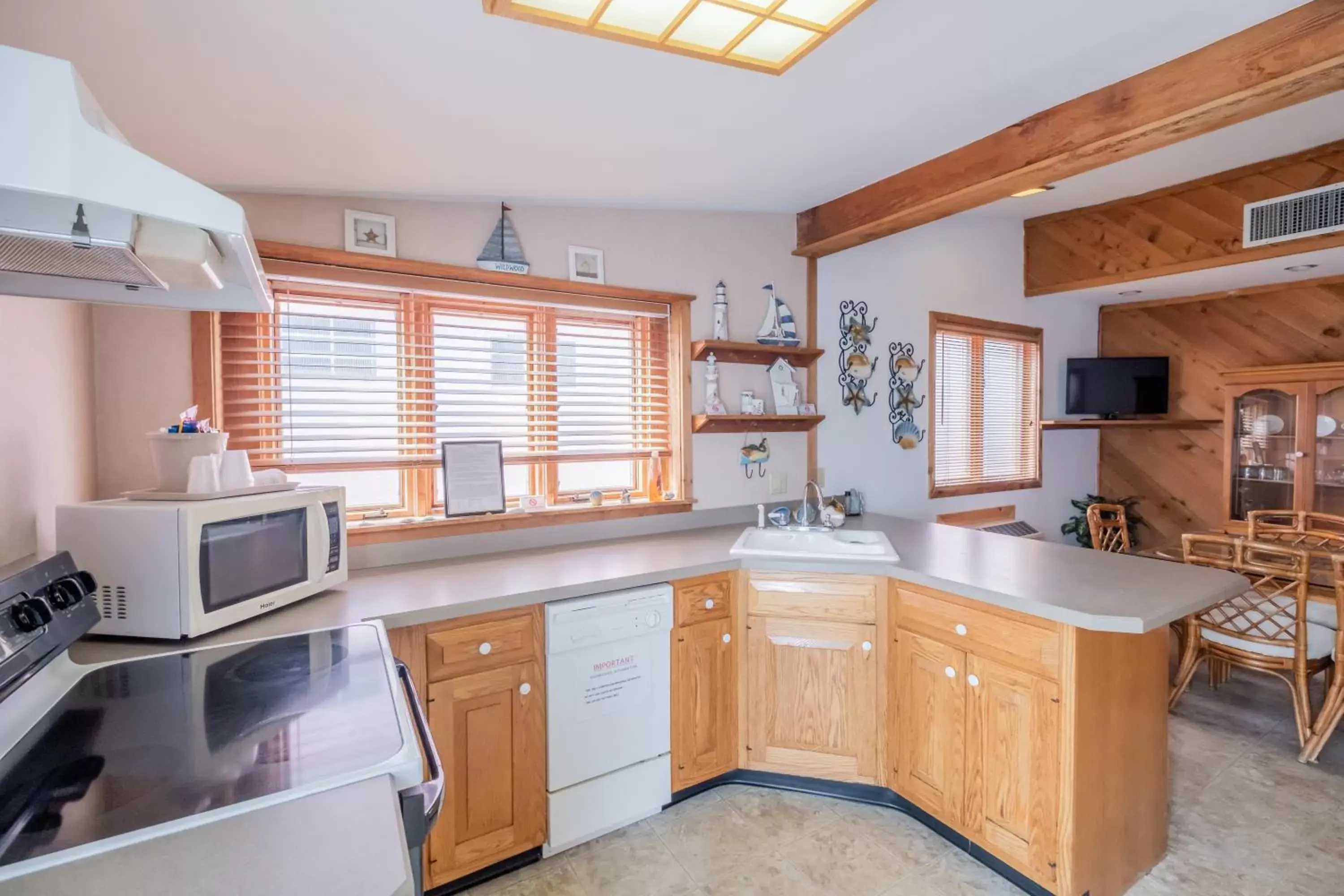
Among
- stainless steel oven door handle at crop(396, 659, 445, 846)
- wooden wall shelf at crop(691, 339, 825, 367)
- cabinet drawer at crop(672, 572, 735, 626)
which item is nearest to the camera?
stainless steel oven door handle at crop(396, 659, 445, 846)

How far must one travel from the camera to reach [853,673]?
2.26 metres

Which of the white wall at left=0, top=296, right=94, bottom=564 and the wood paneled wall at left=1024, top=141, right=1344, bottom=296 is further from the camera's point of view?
the wood paneled wall at left=1024, top=141, right=1344, bottom=296

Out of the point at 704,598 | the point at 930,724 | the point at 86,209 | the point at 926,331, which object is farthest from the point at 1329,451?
the point at 86,209

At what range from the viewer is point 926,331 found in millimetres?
3816

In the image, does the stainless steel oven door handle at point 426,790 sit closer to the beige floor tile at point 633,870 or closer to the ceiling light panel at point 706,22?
the beige floor tile at point 633,870

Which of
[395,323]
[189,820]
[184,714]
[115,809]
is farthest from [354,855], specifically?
[395,323]

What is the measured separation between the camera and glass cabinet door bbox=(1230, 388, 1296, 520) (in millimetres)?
3947

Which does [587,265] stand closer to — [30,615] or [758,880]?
[30,615]

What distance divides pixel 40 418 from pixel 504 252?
143 centimetres

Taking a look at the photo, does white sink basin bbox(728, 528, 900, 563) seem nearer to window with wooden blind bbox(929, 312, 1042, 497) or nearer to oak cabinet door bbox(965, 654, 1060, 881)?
oak cabinet door bbox(965, 654, 1060, 881)

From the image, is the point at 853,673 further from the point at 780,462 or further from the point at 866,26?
the point at 866,26

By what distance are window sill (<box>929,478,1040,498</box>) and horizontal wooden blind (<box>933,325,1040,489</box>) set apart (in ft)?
0.05

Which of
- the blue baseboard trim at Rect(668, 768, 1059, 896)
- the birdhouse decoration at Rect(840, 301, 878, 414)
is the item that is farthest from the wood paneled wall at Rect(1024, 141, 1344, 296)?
the blue baseboard trim at Rect(668, 768, 1059, 896)

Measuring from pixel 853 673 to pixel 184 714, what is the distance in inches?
76.5
